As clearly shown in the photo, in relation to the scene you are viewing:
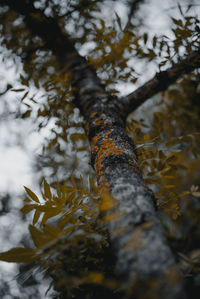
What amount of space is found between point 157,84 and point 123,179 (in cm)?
62

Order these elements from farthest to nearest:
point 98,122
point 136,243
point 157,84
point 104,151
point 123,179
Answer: point 157,84 → point 98,122 → point 104,151 → point 123,179 → point 136,243

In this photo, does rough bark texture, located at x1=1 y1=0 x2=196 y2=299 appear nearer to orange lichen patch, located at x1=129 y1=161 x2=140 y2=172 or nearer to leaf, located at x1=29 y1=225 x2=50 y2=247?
orange lichen patch, located at x1=129 y1=161 x2=140 y2=172

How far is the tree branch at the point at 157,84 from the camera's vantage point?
2.89 feet

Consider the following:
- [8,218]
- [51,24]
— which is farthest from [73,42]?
[8,218]

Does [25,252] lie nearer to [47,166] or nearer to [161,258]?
[161,258]

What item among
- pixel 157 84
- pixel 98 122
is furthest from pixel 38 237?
pixel 157 84

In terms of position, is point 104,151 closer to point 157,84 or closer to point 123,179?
point 123,179

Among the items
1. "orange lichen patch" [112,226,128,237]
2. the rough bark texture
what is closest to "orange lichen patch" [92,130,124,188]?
the rough bark texture

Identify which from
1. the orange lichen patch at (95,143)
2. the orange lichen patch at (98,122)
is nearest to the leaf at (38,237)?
the orange lichen patch at (95,143)

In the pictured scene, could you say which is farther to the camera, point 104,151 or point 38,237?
point 104,151

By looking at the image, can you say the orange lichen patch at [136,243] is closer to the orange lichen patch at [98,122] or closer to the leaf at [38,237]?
the leaf at [38,237]

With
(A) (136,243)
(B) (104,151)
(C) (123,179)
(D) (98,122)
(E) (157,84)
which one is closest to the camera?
(A) (136,243)

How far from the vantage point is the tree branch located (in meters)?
0.88

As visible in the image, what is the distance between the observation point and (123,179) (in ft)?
1.74
